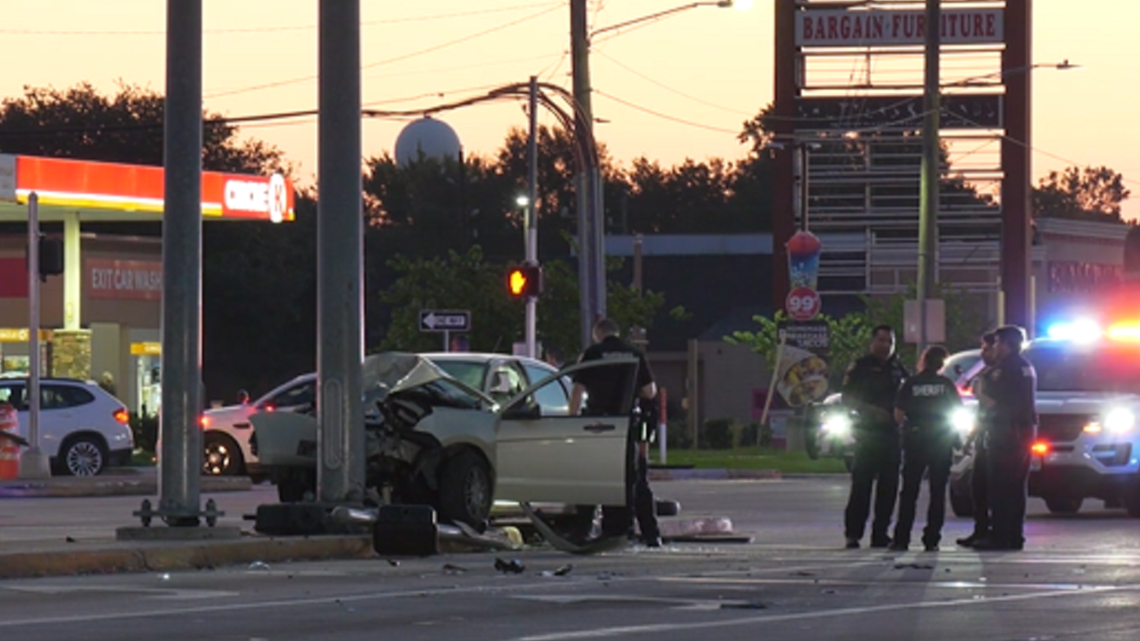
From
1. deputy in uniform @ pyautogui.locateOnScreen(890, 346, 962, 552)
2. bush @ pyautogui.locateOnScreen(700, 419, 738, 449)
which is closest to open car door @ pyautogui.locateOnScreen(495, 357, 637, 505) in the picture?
deputy in uniform @ pyautogui.locateOnScreen(890, 346, 962, 552)

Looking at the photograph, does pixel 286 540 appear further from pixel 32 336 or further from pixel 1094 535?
pixel 32 336

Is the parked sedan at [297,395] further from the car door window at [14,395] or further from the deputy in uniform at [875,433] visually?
the deputy in uniform at [875,433]

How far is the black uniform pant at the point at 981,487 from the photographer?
1867cm

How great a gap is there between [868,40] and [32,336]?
3297 cm

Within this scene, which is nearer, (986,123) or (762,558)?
(762,558)

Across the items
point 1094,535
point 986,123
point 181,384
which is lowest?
point 1094,535

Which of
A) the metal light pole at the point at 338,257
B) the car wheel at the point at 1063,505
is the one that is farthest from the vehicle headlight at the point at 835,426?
the metal light pole at the point at 338,257

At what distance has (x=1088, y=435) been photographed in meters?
23.2

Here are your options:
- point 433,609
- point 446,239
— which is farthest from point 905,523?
point 446,239

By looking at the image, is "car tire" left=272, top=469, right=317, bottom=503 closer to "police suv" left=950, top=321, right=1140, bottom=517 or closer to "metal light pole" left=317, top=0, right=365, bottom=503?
"metal light pole" left=317, top=0, right=365, bottom=503

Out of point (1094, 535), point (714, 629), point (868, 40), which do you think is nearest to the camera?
point (714, 629)

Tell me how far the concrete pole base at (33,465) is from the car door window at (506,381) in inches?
446

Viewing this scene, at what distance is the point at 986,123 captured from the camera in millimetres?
A: 60969

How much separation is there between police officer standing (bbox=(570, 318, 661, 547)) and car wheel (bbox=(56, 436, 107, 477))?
56.0 feet
